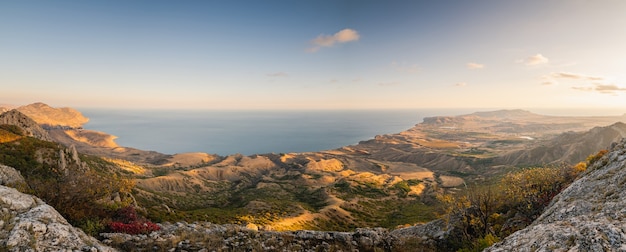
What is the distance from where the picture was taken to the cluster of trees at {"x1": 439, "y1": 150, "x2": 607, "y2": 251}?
64.5 feet

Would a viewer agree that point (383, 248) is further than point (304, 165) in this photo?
No

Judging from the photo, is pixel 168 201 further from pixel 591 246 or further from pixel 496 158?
pixel 496 158

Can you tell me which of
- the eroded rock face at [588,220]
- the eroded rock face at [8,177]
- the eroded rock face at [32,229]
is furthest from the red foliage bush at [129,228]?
the eroded rock face at [588,220]

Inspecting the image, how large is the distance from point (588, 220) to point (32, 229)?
2063 centimetres

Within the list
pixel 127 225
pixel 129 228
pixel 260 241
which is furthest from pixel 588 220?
pixel 127 225

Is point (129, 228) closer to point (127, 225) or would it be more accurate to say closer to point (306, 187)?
point (127, 225)

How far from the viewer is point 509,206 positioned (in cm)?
2362

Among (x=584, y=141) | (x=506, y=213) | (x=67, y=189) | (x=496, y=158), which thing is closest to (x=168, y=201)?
(x=67, y=189)

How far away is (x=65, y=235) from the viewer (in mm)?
11680

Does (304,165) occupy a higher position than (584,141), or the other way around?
(584,141)

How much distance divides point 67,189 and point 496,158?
23362 centimetres

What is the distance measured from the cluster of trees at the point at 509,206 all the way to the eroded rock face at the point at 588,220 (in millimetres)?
6015

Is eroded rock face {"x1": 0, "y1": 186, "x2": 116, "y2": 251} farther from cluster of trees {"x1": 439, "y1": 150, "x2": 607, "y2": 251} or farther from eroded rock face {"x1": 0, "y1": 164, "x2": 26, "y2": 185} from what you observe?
cluster of trees {"x1": 439, "y1": 150, "x2": 607, "y2": 251}

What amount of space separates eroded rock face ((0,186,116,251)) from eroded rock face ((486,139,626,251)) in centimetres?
1699
